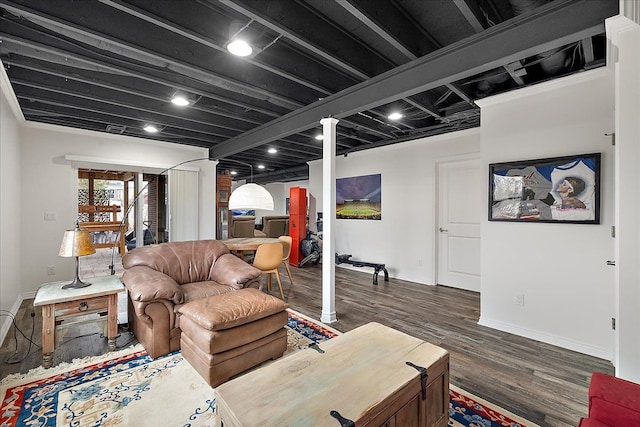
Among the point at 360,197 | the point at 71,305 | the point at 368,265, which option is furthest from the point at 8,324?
the point at 360,197

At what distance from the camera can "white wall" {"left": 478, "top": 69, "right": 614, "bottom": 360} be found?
8.30ft

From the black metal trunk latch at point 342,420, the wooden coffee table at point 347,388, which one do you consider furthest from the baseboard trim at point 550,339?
the black metal trunk latch at point 342,420

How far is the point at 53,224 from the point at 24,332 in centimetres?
209

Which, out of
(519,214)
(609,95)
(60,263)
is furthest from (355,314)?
(60,263)

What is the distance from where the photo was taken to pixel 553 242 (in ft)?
9.12

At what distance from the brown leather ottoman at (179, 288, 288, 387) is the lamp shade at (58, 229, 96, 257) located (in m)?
1.05

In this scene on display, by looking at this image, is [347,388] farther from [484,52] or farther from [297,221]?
[297,221]

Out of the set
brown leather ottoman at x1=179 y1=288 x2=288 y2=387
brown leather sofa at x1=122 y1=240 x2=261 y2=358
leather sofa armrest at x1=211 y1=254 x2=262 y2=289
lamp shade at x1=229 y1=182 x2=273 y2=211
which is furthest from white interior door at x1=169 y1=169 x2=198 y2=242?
brown leather ottoman at x1=179 y1=288 x2=288 y2=387

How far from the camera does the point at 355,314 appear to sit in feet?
11.5

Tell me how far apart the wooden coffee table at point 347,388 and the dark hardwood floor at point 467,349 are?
0.73 m

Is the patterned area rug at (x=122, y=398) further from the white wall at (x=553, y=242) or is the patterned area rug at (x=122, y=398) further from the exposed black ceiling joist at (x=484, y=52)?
the exposed black ceiling joist at (x=484, y=52)

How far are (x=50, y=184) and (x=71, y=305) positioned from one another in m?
3.05

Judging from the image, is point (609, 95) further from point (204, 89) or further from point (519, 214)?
point (204, 89)

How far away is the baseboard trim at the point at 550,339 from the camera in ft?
8.27
